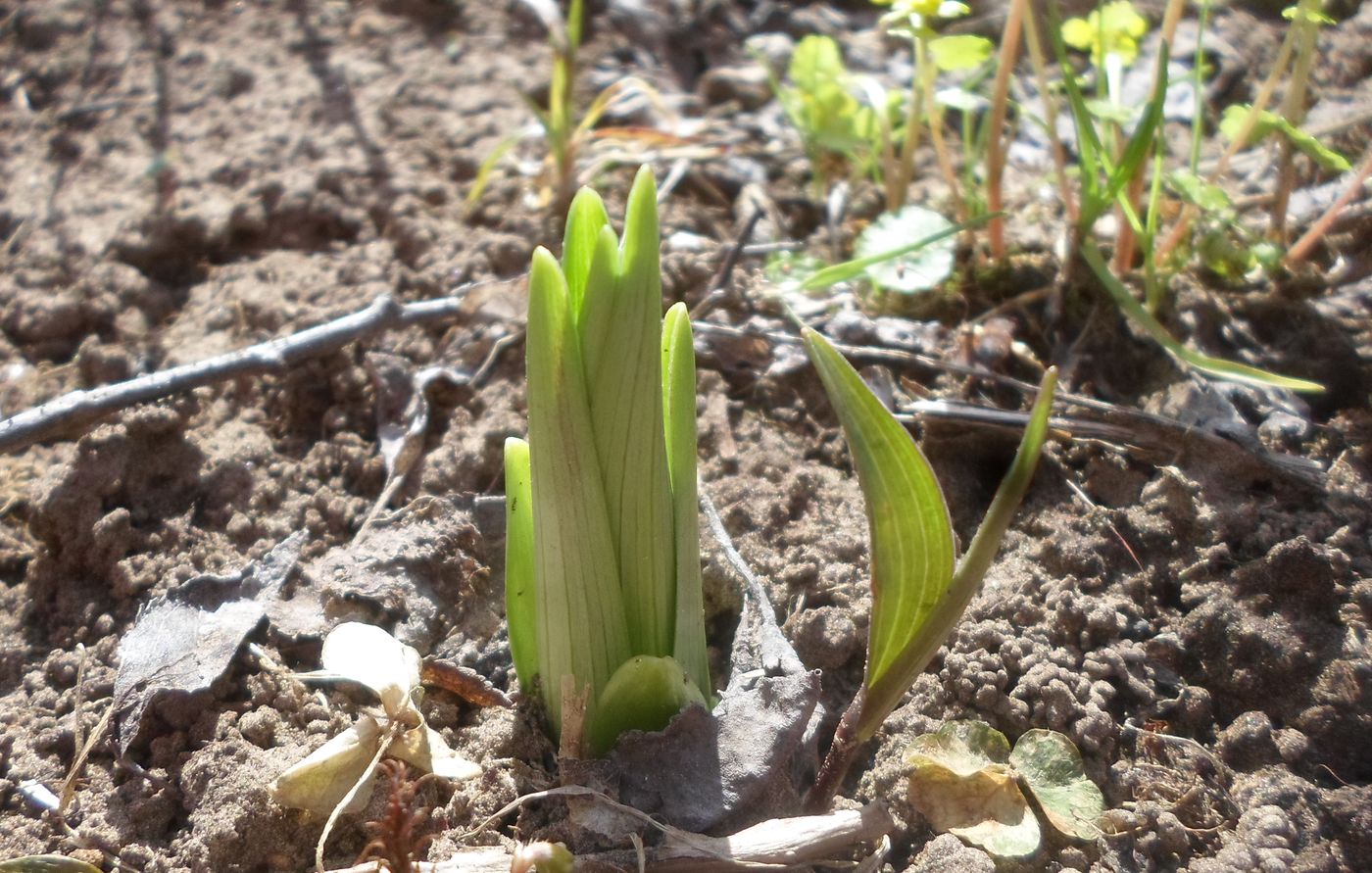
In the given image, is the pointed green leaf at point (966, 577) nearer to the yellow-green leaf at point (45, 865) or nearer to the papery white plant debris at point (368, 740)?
the papery white plant debris at point (368, 740)

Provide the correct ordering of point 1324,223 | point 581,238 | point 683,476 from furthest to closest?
1. point 1324,223
2. point 683,476
3. point 581,238

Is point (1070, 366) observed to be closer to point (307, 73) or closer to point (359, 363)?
point (359, 363)

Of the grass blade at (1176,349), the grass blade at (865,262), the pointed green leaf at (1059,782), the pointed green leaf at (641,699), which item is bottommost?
the pointed green leaf at (1059,782)

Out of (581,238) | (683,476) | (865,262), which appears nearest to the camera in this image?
(581,238)

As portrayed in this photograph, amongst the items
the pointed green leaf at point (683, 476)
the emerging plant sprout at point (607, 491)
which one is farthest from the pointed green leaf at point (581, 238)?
the pointed green leaf at point (683, 476)

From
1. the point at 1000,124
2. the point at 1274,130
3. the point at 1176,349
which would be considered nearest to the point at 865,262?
the point at 1000,124

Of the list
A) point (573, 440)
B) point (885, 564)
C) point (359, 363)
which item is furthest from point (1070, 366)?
point (359, 363)

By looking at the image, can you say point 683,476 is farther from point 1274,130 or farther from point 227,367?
point 1274,130
